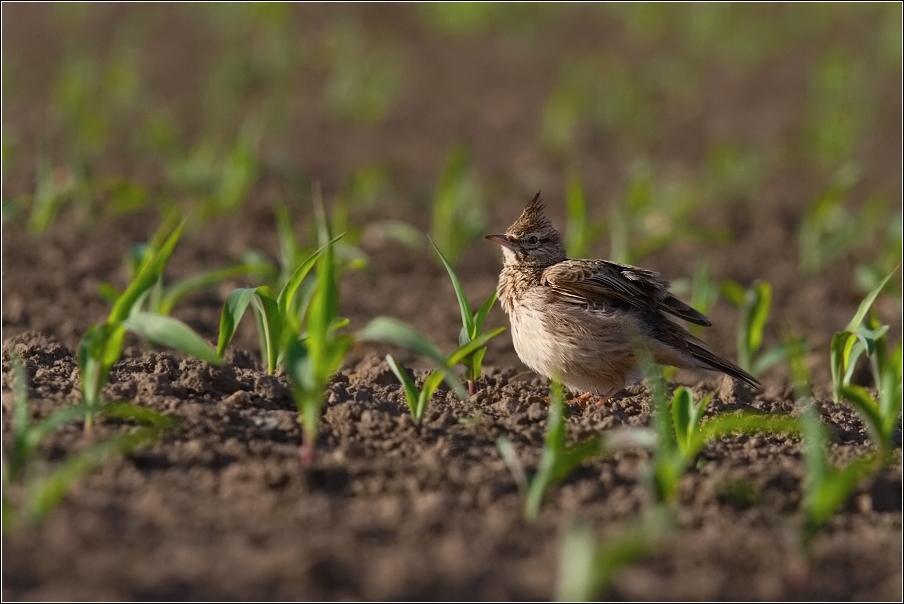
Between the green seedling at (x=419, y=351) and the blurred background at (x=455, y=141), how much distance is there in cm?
182

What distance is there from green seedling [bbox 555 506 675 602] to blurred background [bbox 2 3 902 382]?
10.3 ft

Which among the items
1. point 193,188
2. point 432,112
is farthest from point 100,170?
point 432,112

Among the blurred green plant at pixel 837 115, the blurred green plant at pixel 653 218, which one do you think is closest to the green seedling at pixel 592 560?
the blurred green plant at pixel 653 218

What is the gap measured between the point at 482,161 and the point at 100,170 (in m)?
3.82

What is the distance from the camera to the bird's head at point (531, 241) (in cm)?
591

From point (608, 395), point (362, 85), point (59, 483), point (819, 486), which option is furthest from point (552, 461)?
point (362, 85)

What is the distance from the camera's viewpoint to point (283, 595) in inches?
129

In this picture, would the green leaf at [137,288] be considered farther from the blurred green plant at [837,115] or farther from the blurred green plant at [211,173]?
the blurred green plant at [837,115]

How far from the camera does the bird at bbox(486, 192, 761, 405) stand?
213 inches

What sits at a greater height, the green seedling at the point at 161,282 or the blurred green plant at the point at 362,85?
the blurred green plant at the point at 362,85

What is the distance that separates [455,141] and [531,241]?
7.22 meters

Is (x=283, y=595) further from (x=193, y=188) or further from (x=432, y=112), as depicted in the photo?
(x=432, y=112)

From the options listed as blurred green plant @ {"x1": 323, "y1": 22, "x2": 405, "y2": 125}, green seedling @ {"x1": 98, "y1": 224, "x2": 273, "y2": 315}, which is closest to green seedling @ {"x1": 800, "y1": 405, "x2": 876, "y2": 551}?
green seedling @ {"x1": 98, "y1": 224, "x2": 273, "y2": 315}

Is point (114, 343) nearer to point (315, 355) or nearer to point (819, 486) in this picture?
point (315, 355)
